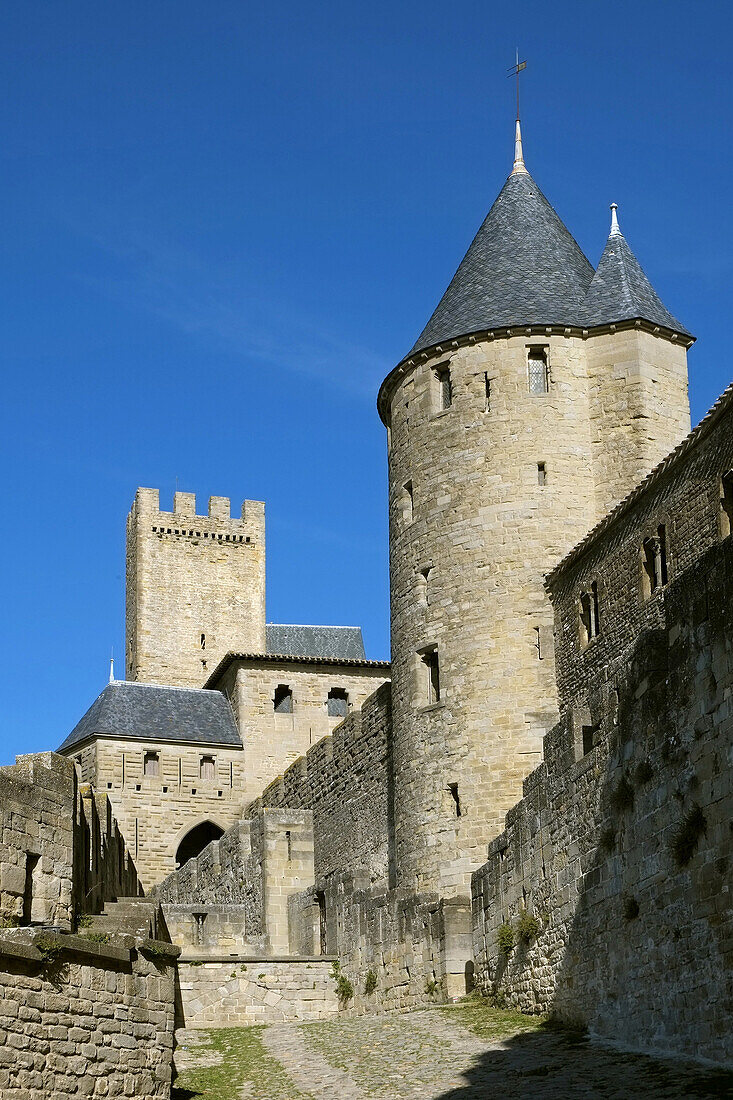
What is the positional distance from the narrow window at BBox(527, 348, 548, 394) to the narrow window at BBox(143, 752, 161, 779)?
64.4 ft

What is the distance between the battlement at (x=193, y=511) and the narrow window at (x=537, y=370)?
33927mm

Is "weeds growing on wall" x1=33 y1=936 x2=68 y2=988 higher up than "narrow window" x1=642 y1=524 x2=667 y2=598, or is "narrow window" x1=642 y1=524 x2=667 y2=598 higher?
"narrow window" x1=642 y1=524 x2=667 y2=598

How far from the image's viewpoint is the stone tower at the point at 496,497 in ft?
77.4

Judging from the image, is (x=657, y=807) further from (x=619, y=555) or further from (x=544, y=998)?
(x=619, y=555)

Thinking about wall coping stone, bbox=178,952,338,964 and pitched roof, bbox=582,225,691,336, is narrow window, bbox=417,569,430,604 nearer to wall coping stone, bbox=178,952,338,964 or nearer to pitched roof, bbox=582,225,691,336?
pitched roof, bbox=582,225,691,336

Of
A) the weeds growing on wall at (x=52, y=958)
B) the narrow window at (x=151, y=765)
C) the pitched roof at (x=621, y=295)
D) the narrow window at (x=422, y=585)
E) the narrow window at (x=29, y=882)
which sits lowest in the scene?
the weeds growing on wall at (x=52, y=958)

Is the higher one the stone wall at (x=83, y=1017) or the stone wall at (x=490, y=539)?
the stone wall at (x=490, y=539)

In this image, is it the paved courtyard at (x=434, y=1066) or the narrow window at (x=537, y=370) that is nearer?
the paved courtyard at (x=434, y=1066)

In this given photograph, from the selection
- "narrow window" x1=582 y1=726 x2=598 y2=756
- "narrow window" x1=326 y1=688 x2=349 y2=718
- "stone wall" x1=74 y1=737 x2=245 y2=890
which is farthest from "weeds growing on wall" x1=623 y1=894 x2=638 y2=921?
"narrow window" x1=326 y1=688 x2=349 y2=718

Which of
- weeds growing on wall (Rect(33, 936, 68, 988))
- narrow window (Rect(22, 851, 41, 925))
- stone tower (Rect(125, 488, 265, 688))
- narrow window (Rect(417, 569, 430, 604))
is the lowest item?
weeds growing on wall (Rect(33, 936, 68, 988))

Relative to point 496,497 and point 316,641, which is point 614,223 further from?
point 316,641

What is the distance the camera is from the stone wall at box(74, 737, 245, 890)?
40.1 metres

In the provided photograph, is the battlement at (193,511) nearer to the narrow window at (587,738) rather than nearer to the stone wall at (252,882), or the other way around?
the stone wall at (252,882)

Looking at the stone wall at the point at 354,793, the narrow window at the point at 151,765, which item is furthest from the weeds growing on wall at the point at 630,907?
the narrow window at the point at 151,765
